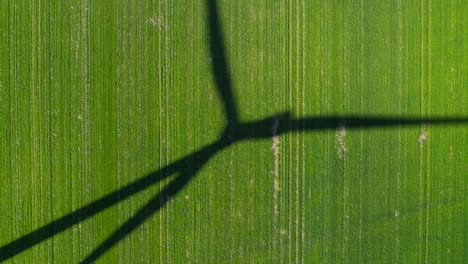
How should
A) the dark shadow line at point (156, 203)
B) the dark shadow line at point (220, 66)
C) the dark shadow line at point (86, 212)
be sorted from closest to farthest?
1. the dark shadow line at point (86, 212)
2. the dark shadow line at point (156, 203)
3. the dark shadow line at point (220, 66)

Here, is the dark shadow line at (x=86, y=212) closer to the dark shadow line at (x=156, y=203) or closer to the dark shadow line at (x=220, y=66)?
the dark shadow line at (x=156, y=203)

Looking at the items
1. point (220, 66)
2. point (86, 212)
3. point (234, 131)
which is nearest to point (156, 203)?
point (86, 212)

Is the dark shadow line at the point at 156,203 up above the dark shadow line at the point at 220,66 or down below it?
below

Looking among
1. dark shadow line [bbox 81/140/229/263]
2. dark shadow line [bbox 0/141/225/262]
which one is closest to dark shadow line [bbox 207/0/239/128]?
dark shadow line [bbox 81/140/229/263]

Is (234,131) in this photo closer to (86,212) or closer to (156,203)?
(156,203)

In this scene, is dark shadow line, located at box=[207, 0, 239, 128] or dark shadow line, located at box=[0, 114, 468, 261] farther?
dark shadow line, located at box=[207, 0, 239, 128]

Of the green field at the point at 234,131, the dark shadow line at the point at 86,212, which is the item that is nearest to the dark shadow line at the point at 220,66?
the green field at the point at 234,131

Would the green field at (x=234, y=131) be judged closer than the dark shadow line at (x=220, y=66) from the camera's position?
Yes

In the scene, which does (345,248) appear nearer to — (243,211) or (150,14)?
(243,211)

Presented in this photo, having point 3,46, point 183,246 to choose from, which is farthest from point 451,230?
point 3,46

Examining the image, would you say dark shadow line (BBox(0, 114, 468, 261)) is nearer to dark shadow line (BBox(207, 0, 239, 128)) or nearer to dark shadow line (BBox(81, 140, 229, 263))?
dark shadow line (BBox(81, 140, 229, 263))
